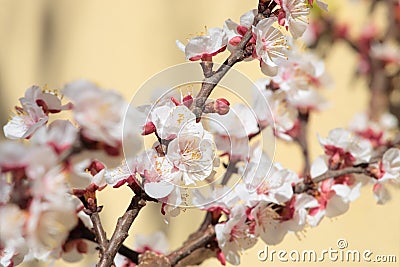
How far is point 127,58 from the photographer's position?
3.90 ft

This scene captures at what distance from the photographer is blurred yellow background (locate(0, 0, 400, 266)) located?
1104 millimetres

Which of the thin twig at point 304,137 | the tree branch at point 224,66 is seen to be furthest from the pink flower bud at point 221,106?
the thin twig at point 304,137

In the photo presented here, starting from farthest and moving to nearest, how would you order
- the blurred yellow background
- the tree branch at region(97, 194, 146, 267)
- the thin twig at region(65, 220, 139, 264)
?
1. the blurred yellow background
2. the thin twig at region(65, 220, 139, 264)
3. the tree branch at region(97, 194, 146, 267)

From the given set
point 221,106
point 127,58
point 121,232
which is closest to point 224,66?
point 221,106

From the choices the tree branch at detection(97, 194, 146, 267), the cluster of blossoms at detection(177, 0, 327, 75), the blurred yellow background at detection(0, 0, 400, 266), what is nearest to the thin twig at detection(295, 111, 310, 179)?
the blurred yellow background at detection(0, 0, 400, 266)

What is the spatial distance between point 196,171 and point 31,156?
0.62 feet

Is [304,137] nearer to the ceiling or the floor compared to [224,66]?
nearer to the floor

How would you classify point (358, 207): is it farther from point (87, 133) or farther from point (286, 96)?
point (87, 133)

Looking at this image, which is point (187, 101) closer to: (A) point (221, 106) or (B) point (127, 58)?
(A) point (221, 106)

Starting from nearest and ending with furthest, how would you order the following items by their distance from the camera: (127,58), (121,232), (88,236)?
1. (121,232)
2. (88,236)
3. (127,58)

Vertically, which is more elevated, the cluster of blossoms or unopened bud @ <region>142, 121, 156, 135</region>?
the cluster of blossoms

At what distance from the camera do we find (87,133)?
2.22 ft

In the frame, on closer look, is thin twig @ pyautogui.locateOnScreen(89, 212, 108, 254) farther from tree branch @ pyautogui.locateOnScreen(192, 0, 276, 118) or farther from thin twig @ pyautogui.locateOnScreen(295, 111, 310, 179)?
thin twig @ pyautogui.locateOnScreen(295, 111, 310, 179)

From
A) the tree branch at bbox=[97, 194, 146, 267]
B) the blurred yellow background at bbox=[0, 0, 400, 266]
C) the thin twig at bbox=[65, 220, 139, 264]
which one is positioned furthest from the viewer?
the blurred yellow background at bbox=[0, 0, 400, 266]
